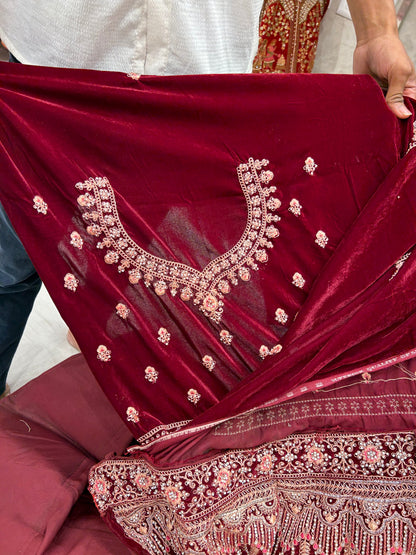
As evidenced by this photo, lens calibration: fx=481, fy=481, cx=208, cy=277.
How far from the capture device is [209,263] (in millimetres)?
855

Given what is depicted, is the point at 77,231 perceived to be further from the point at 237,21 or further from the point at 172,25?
the point at 237,21

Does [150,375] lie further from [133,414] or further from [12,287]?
[12,287]

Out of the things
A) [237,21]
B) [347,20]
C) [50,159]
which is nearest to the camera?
[50,159]

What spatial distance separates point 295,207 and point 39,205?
45cm

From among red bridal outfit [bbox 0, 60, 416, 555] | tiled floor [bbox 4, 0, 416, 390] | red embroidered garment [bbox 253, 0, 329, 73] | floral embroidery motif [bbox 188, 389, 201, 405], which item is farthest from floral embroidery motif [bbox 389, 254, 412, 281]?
red embroidered garment [bbox 253, 0, 329, 73]

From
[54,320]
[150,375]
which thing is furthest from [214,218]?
[54,320]

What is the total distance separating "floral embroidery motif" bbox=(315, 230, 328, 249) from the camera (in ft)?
2.95

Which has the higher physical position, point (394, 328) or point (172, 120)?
point (172, 120)

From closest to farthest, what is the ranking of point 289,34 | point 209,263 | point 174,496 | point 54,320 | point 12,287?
point 174,496
point 209,263
point 12,287
point 54,320
point 289,34

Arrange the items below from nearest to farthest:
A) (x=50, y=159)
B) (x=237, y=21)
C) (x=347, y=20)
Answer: (x=50, y=159) → (x=237, y=21) → (x=347, y=20)

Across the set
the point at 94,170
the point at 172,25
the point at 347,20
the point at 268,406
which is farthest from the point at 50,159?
the point at 347,20

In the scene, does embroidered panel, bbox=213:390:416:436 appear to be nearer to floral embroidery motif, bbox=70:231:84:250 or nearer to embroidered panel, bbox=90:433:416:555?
embroidered panel, bbox=90:433:416:555

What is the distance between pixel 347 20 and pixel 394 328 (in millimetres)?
1567

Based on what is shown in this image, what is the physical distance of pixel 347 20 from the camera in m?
1.91
